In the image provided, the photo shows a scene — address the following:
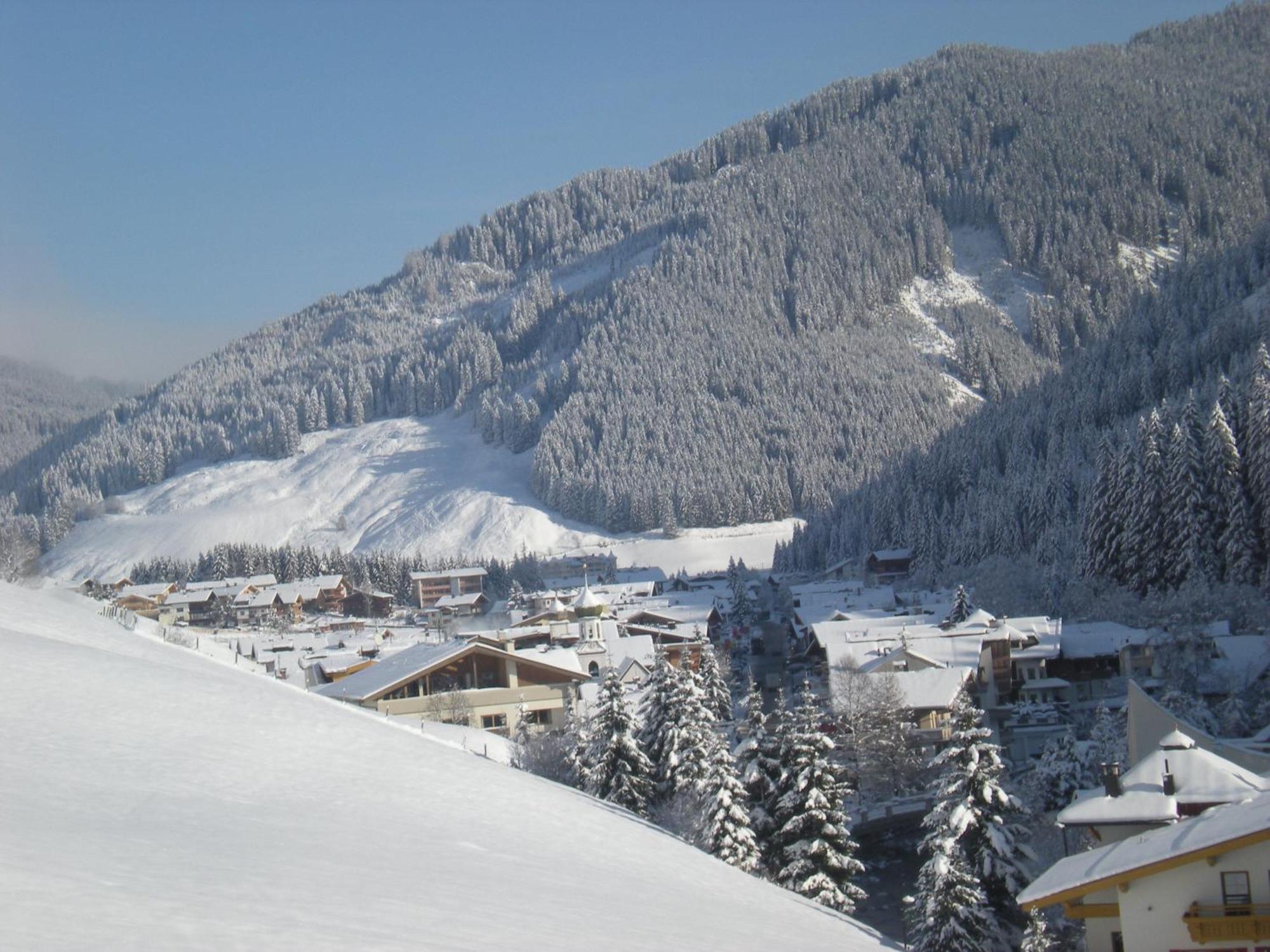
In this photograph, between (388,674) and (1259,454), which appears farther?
(1259,454)

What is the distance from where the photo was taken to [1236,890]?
12.6 m

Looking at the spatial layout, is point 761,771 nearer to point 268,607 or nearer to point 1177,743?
point 1177,743

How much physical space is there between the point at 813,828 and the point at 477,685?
22297mm

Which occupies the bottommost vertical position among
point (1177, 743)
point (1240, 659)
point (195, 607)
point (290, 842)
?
point (1240, 659)

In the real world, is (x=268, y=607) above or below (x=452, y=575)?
below

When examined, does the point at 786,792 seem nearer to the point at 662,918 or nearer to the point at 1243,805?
the point at 1243,805

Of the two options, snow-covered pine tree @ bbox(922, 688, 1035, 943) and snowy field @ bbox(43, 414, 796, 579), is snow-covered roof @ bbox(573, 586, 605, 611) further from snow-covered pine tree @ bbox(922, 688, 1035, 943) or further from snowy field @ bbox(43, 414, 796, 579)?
snowy field @ bbox(43, 414, 796, 579)

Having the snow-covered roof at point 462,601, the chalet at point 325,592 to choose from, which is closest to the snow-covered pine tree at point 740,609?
the snow-covered roof at point 462,601

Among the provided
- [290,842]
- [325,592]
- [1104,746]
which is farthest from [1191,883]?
[325,592]

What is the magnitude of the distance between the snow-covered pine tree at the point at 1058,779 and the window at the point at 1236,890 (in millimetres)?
17676

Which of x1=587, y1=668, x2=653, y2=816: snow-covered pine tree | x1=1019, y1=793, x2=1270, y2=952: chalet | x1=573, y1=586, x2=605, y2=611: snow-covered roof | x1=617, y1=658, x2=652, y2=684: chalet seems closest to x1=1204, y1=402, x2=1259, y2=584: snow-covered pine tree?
x1=617, y1=658, x2=652, y2=684: chalet

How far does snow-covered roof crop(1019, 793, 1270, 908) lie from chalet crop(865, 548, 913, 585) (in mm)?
84692

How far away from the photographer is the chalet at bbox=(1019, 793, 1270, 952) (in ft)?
40.8

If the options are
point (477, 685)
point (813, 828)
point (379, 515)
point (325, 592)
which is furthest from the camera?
point (379, 515)
